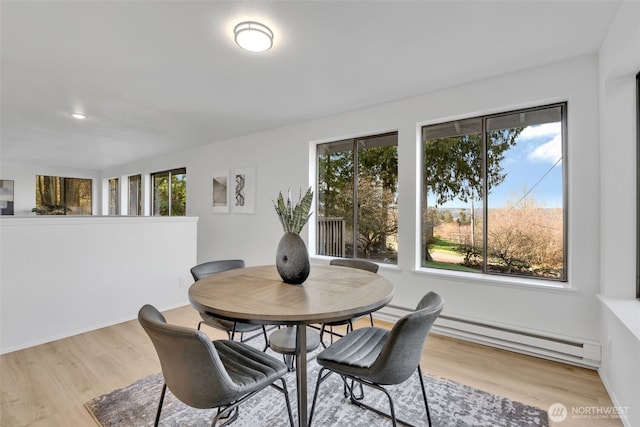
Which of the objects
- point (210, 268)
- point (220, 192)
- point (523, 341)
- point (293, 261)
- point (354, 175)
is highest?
point (354, 175)

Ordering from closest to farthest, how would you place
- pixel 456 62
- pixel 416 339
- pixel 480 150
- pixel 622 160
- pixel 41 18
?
pixel 416 339 → pixel 41 18 → pixel 622 160 → pixel 456 62 → pixel 480 150

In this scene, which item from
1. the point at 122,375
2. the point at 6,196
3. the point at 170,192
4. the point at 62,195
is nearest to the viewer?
the point at 122,375

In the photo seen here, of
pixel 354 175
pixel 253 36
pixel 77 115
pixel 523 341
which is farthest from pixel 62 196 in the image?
pixel 523 341

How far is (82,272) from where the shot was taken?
310cm

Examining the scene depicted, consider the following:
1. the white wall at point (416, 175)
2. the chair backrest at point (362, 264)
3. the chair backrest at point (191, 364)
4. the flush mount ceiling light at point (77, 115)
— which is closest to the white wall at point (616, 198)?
the white wall at point (416, 175)

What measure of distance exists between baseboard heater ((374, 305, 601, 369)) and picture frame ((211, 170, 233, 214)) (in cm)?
372

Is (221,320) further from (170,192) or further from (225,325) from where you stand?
(170,192)

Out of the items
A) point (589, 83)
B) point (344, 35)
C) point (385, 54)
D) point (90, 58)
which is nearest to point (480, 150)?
point (589, 83)

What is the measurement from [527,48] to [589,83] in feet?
1.90

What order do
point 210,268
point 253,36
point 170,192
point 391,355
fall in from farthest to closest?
point 170,192 → point 210,268 → point 253,36 → point 391,355

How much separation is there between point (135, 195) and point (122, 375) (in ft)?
19.8

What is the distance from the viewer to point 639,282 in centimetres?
199

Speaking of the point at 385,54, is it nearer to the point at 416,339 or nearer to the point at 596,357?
the point at 416,339

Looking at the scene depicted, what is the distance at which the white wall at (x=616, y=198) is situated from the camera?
1.89 m
